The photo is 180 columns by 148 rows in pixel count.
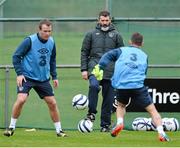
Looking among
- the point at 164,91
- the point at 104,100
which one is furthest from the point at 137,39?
the point at 164,91

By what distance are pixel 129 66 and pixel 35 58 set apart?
1525mm

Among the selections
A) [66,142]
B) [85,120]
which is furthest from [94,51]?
[66,142]

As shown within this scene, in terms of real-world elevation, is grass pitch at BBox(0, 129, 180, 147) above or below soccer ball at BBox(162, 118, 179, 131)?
above

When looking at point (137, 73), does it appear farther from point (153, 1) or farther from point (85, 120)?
point (153, 1)

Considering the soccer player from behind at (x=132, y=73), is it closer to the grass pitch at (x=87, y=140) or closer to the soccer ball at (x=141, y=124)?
the grass pitch at (x=87, y=140)

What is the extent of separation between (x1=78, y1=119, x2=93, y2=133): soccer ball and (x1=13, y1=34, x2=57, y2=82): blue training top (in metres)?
1.65

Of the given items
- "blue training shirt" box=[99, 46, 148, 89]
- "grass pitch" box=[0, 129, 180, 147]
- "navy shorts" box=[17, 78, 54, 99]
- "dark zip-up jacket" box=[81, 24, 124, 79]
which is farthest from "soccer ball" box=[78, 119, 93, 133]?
"blue training shirt" box=[99, 46, 148, 89]

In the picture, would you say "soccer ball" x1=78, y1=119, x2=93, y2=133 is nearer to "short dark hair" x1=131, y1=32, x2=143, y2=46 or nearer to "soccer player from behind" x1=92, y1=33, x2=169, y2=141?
"soccer player from behind" x1=92, y1=33, x2=169, y2=141

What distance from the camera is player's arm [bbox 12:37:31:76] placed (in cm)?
1209

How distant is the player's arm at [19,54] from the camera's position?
1209 cm

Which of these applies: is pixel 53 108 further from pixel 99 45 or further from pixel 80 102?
pixel 80 102

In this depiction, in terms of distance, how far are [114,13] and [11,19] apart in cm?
195

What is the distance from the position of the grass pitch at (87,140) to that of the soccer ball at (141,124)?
56 centimetres

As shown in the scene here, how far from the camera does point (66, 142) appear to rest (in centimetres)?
1145
